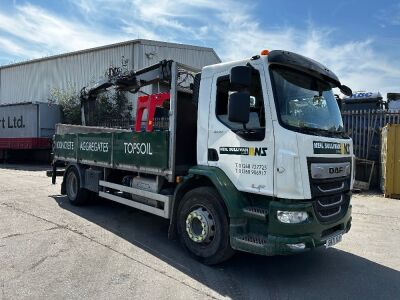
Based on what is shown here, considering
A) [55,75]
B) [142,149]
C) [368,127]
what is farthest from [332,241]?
[55,75]

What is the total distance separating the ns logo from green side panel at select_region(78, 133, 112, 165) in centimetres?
370

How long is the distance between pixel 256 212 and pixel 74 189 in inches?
231

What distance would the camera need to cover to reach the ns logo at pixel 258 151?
455cm

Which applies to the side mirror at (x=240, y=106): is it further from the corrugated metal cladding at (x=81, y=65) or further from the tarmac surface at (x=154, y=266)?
the corrugated metal cladding at (x=81, y=65)

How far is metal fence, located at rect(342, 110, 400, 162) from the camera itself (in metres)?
11.8

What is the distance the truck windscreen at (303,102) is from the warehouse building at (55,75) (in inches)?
739

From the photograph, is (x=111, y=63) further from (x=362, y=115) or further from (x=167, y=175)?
(x=167, y=175)

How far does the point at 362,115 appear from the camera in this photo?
1215cm

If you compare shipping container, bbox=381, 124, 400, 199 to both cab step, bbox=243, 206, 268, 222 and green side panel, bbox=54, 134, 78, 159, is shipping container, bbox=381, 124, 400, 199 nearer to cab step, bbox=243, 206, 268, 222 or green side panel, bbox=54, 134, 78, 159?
cab step, bbox=243, 206, 268, 222

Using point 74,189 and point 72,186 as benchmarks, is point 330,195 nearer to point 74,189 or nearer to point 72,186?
point 74,189

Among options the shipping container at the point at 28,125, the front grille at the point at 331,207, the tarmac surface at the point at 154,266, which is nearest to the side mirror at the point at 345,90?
the front grille at the point at 331,207

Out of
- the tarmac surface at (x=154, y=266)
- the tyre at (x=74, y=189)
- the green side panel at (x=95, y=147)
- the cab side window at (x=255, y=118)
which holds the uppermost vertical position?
the cab side window at (x=255, y=118)

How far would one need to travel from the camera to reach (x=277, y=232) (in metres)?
4.34

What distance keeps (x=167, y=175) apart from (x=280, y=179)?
2.03 meters
